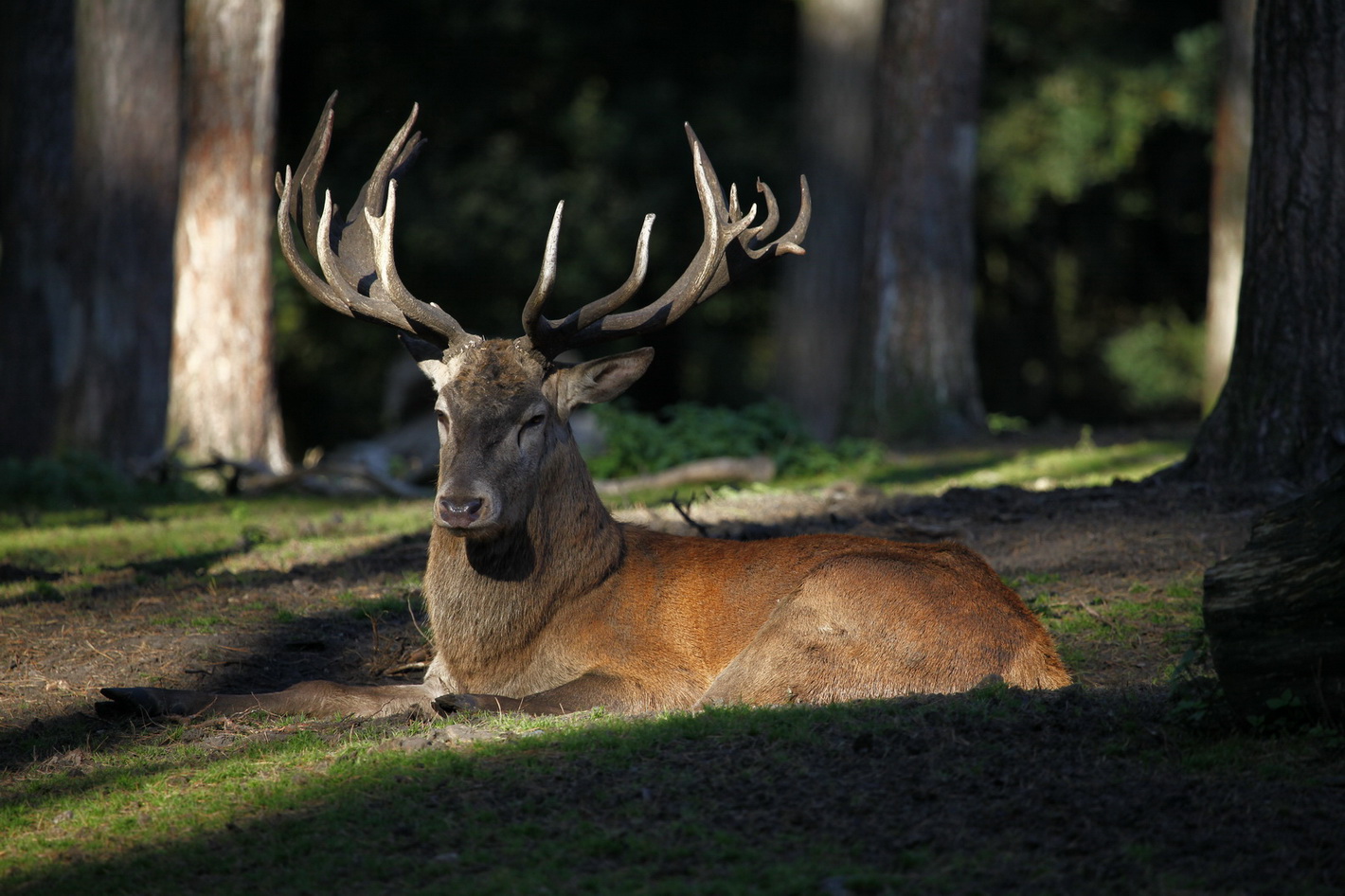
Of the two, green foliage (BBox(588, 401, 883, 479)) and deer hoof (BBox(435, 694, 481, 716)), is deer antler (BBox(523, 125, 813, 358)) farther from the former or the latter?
green foliage (BBox(588, 401, 883, 479))

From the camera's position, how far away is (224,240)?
13773 millimetres

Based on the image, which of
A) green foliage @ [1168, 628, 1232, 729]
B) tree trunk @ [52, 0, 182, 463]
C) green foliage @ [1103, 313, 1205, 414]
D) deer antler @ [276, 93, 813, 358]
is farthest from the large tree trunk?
green foliage @ [1103, 313, 1205, 414]

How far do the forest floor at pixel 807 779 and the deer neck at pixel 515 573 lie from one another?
0.58 metres

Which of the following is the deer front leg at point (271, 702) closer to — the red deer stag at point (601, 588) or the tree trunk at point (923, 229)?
the red deer stag at point (601, 588)

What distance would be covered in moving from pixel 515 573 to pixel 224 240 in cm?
901

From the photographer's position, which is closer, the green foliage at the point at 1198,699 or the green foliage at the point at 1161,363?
the green foliage at the point at 1198,699

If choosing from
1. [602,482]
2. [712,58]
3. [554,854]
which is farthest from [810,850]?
[712,58]

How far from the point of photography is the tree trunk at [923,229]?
46.2ft

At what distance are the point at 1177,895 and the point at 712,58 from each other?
21.1 metres

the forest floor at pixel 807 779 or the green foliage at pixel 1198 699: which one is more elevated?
the green foliage at pixel 1198 699

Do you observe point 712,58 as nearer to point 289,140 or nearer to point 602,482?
point 289,140

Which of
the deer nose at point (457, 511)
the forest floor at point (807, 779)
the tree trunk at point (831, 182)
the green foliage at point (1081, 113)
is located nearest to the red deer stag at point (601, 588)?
the deer nose at point (457, 511)

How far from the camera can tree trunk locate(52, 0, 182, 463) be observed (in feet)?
42.3

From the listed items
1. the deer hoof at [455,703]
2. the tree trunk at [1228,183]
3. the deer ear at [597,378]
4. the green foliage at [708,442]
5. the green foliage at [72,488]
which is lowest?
the deer hoof at [455,703]
